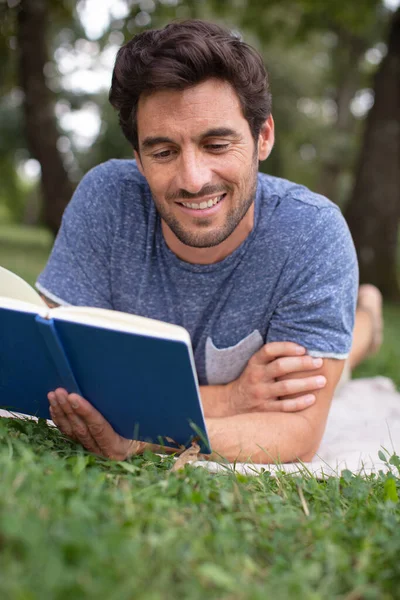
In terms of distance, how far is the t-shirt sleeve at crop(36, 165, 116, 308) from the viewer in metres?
3.01

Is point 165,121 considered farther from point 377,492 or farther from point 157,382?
point 377,492

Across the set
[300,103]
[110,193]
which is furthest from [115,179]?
[300,103]

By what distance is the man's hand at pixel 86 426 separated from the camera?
213 cm

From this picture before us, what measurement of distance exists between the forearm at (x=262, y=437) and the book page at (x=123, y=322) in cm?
82

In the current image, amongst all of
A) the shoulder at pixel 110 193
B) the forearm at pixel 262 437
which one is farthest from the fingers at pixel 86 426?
the shoulder at pixel 110 193

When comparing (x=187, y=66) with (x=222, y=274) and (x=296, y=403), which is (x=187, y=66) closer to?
(x=222, y=274)

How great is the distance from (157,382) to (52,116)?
8.83 metres

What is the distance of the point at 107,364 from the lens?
77.0 inches

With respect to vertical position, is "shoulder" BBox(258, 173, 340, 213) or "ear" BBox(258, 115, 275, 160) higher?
"ear" BBox(258, 115, 275, 160)

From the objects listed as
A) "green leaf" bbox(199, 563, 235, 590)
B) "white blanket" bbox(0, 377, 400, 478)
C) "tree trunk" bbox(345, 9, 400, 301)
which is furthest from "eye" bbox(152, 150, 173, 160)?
"tree trunk" bbox(345, 9, 400, 301)

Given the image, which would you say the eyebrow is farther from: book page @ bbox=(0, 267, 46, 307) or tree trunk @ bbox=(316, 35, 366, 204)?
tree trunk @ bbox=(316, 35, 366, 204)

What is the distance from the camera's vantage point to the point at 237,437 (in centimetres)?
253

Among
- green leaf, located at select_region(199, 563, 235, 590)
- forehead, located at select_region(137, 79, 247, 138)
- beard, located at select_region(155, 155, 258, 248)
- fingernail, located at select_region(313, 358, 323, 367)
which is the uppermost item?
forehead, located at select_region(137, 79, 247, 138)

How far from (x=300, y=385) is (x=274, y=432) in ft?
0.77
